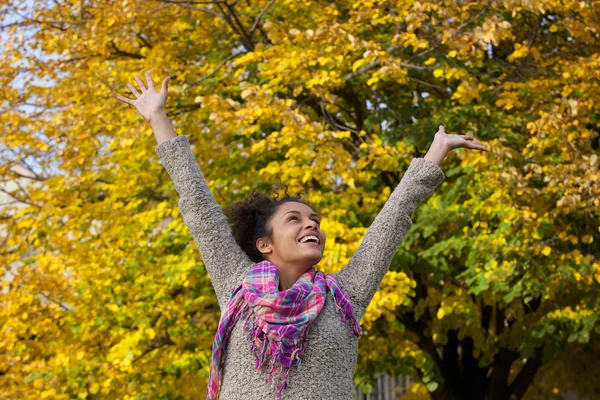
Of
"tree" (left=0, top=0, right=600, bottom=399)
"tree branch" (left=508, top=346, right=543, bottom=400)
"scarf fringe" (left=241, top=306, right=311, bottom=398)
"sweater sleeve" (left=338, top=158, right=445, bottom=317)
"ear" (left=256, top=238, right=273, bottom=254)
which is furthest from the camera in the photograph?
"tree branch" (left=508, top=346, right=543, bottom=400)

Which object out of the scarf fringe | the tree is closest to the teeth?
the scarf fringe

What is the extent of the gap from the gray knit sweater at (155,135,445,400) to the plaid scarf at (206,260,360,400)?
0.03m

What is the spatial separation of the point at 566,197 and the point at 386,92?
2.68 m

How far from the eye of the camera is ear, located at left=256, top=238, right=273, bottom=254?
2.81m

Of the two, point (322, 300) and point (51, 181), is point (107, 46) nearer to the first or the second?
point (51, 181)

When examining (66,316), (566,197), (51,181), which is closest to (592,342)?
(566,197)

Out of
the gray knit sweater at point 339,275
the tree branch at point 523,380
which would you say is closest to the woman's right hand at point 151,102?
the gray knit sweater at point 339,275

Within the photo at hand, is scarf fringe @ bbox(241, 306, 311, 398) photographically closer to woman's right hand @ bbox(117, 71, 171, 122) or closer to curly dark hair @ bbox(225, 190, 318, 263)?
curly dark hair @ bbox(225, 190, 318, 263)

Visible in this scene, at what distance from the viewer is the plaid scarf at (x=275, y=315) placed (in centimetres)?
246

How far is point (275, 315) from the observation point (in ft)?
8.17

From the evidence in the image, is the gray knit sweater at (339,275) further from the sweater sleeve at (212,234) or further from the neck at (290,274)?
the neck at (290,274)

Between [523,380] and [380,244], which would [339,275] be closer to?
[380,244]

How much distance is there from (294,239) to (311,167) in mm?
4229

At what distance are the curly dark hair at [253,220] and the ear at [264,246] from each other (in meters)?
0.01
